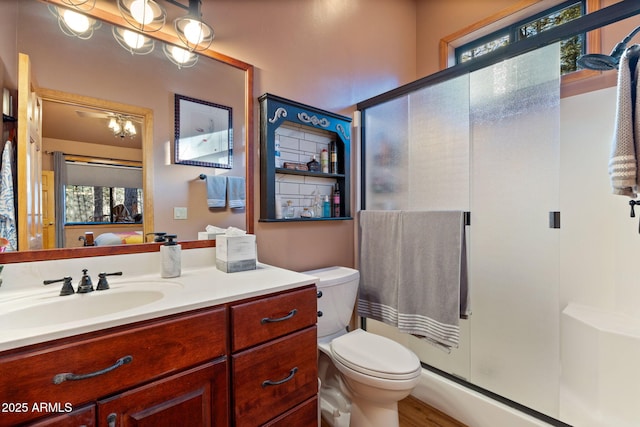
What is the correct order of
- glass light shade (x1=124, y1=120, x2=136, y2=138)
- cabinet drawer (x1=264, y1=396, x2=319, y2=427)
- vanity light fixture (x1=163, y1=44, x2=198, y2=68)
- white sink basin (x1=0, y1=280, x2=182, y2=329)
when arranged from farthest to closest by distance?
vanity light fixture (x1=163, y1=44, x2=198, y2=68)
glass light shade (x1=124, y1=120, x2=136, y2=138)
cabinet drawer (x1=264, y1=396, x2=319, y2=427)
white sink basin (x1=0, y1=280, x2=182, y2=329)

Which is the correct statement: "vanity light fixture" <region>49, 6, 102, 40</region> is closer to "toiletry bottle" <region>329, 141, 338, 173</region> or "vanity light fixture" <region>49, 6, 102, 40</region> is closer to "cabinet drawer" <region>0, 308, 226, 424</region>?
"cabinet drawer" <region>0, 308, 226, 424</region>

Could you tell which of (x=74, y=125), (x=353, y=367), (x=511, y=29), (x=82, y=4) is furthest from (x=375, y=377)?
(x=511, y=29)

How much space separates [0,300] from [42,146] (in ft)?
1.88

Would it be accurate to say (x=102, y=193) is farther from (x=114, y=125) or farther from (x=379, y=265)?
(x=379, y=265)

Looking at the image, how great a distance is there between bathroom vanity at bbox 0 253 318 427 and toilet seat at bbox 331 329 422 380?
27 cm

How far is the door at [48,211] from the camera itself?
1.10 metres

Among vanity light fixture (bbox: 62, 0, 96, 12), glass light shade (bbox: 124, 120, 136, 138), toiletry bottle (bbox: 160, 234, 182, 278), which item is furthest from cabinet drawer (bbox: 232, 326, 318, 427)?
vanity light fixture (bbox: 62, 0, 96, 12)

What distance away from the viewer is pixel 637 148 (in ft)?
3.03

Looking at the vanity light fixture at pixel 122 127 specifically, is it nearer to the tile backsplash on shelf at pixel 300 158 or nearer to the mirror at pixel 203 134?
the mirror at pixel 203 134

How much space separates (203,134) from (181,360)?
106 cm

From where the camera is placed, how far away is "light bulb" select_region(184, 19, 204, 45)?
1360 mm

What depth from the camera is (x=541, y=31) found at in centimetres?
205

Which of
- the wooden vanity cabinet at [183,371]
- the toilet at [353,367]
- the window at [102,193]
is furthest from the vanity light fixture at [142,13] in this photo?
the toilet at [353,367]

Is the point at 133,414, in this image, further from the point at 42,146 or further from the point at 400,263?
the point at 400,263
